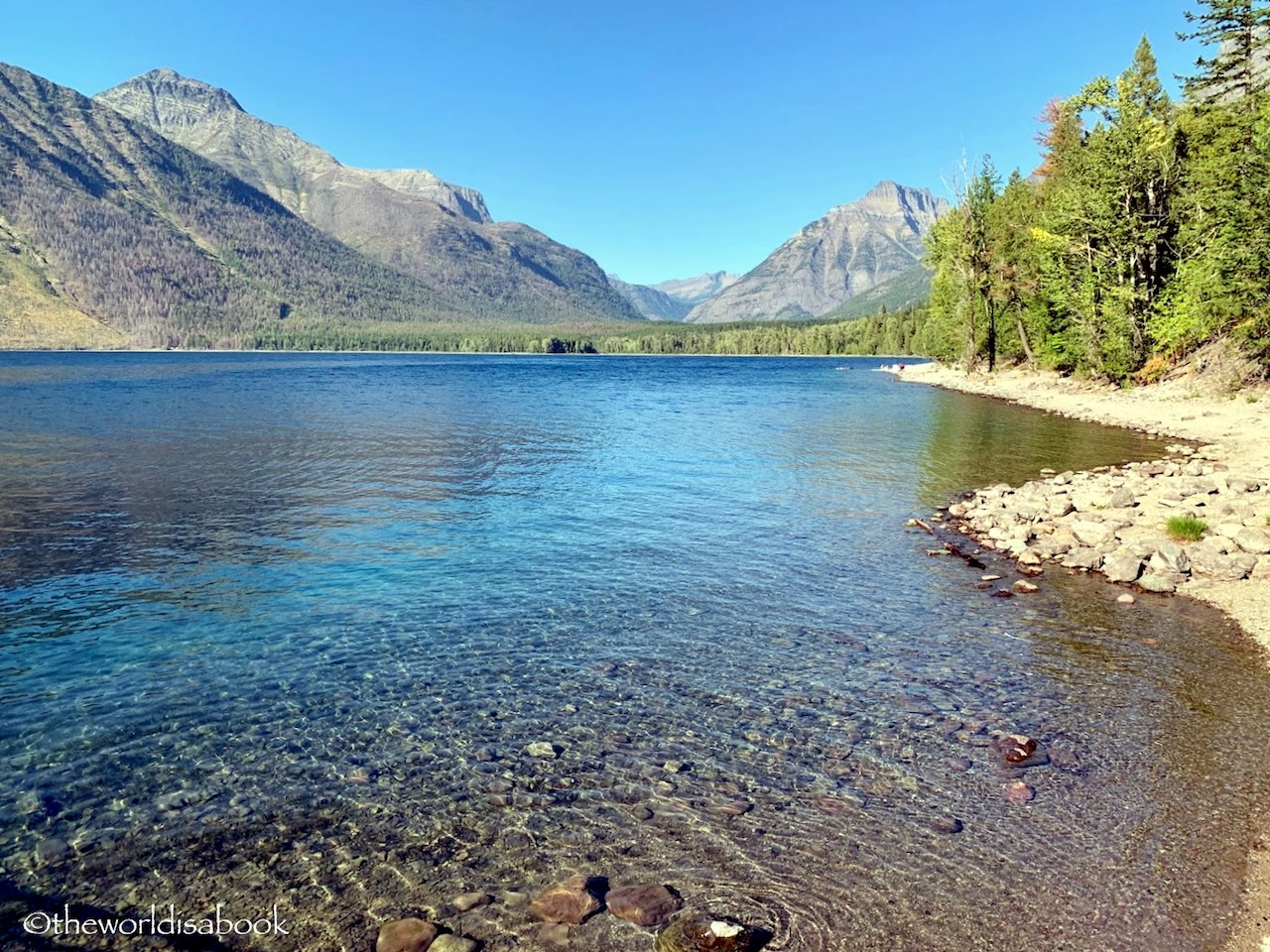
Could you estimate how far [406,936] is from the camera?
6.27 meters

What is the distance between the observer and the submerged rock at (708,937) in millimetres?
6113

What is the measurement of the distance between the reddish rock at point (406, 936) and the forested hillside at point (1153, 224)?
4753cm

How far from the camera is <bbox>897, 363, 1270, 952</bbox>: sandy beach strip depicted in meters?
7.16

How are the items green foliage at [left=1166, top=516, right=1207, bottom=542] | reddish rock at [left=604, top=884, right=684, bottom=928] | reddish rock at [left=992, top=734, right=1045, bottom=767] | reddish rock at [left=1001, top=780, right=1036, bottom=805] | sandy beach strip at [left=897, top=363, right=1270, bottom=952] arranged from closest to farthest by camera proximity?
reddish rock at [left=604, top=884, right=684, bottom=928] → sandy beach strip at [left=897, top=363, right=1270, bottom=952] → reddish rock at [left=1001, top=780, right=1036, bottom=805] → reddish rock at [left=992, top=734, right=1045, bottom=767] → green foliage at [left=1166, top=516, right=1207, bottom=542]

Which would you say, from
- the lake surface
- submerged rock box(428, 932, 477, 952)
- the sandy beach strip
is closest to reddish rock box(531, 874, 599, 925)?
the lake surface

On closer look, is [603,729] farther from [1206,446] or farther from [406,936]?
[1206,446]

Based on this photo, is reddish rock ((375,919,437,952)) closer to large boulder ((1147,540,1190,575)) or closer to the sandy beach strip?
the sandy beach strip

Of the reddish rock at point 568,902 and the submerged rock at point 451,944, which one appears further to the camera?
the reddish rock at point 568,902

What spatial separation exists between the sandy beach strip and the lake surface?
0.95ft

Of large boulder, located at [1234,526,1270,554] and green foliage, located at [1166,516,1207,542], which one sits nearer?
large boulder, located at [1234,526,1270,554]

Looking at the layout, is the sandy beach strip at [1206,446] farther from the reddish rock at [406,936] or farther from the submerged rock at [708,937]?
the reddish rock at [406,936]

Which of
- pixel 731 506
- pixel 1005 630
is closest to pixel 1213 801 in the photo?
pixel 1005 630

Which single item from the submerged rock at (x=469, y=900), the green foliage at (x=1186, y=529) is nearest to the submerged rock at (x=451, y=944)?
the submerged rock at (x=469, y=900)

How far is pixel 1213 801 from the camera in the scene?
8.20 metres
